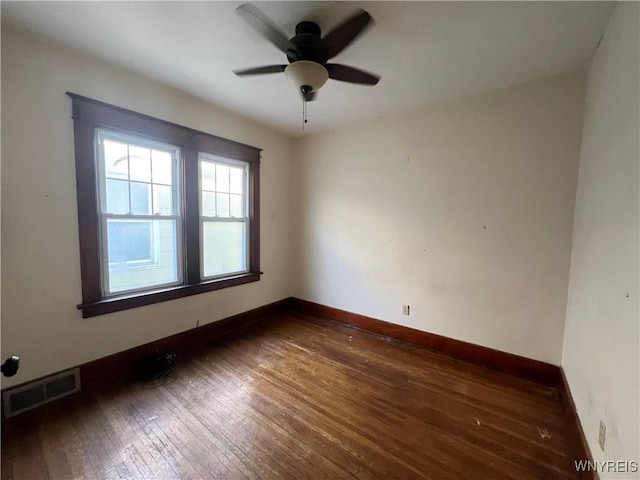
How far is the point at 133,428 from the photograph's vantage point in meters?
1.61

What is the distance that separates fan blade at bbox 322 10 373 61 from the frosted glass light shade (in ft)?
0.33

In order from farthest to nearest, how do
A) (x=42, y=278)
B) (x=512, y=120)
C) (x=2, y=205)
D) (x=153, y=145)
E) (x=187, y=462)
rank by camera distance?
(x=153, y=145) < (x=512, y=120) < (x=42, y=278) < (x=2, y=205) < (x=187, y=462)

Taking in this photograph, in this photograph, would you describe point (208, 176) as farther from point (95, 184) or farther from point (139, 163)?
point (95, 184)

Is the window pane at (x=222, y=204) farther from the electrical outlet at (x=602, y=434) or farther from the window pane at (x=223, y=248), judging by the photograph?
the electrical outlet at (x=602, y=434)

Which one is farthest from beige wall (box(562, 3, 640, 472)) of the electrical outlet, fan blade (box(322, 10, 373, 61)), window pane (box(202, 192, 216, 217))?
window pane (box(202, 192, 216, 217))

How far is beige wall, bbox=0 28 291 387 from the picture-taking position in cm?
166

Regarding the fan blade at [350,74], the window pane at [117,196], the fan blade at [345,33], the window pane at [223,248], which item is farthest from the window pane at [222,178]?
the fan blade at [345,33]

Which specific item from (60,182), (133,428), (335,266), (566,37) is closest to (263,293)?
(335,266)

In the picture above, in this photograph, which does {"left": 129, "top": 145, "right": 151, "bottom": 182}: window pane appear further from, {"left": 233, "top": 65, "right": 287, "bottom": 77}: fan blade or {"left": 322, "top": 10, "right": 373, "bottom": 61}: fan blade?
{"left": 322, "top": 10, "right": 373, "bottom": 61}: fan blade

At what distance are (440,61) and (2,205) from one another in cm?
321

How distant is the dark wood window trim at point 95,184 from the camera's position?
1933 millimetres

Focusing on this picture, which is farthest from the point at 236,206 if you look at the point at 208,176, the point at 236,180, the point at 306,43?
the point at 306,43

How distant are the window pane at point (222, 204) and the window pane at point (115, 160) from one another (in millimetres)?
921

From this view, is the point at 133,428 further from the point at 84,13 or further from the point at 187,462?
the point at 84,13
